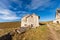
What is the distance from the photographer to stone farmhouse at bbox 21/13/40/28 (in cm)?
6022

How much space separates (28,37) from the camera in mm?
38281

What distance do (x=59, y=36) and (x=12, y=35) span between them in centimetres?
1681

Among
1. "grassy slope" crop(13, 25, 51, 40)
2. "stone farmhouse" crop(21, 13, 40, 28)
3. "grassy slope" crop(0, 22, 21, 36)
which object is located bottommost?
"grassy slope" crop(13, 25, 51, 40)

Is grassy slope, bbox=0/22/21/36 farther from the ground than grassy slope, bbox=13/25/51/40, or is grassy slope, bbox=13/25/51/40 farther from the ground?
grassy slope, bbox=0/22/21/36

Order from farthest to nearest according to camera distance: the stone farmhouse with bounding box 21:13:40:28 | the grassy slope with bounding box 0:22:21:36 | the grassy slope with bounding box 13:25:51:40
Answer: the stone farmhouse with bounding box 21:13:40:28, the grassy slope with bounding box 0:22:21:36, the grassy slope with bounding box 13:25:51:40

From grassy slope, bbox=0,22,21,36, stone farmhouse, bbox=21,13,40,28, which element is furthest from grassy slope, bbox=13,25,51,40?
stone farmhouse, bbox=21,13,40,28

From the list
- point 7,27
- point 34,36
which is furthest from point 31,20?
point 7,27

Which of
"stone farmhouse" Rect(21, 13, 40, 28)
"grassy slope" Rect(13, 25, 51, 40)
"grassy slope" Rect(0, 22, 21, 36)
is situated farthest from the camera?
"stone farmhouse" Rect(21, 13, 40, 28)

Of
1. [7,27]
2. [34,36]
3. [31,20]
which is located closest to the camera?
[34,36]

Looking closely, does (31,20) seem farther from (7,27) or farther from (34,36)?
(7,27)

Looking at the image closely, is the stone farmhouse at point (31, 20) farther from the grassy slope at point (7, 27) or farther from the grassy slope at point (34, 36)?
the grassy slope at point (34, 36)

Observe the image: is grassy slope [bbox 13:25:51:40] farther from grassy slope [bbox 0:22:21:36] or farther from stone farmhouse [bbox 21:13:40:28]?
stone farmhouse [bbox 21:13:40:28]

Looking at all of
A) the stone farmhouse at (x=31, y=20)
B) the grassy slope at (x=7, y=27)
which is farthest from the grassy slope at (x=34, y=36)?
the stone farmhouse at (x=31, y=20)

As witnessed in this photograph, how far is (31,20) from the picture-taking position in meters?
61.0
